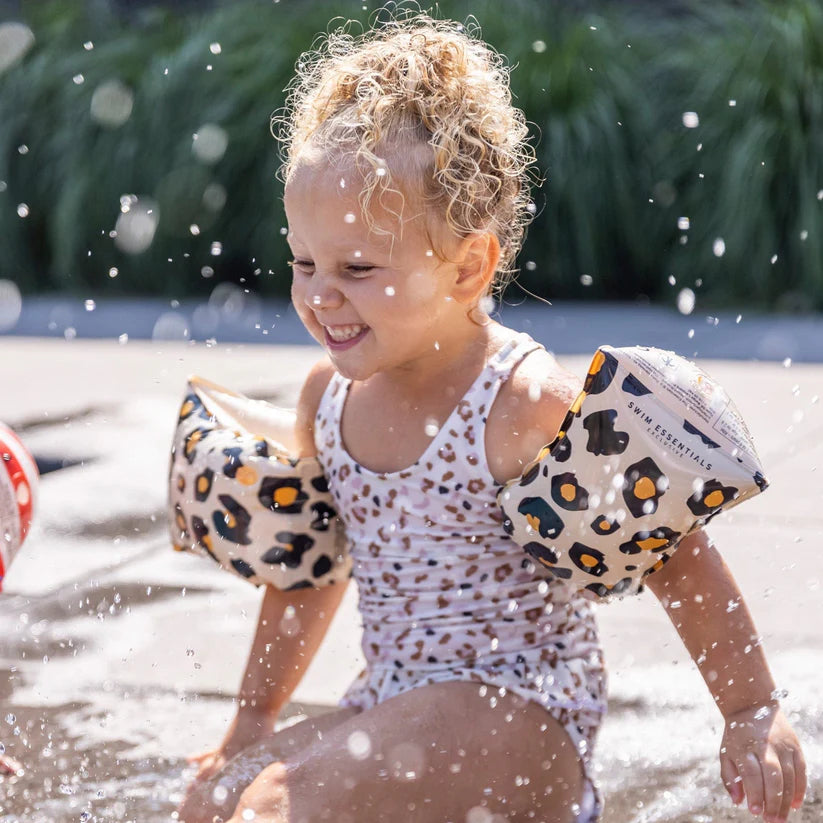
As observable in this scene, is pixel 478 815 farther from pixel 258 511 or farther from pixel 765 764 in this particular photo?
pixel 258 511

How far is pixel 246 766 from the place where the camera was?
2.25 meters

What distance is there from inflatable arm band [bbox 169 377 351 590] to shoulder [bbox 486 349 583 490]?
0.38m

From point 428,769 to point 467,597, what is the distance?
325 mm

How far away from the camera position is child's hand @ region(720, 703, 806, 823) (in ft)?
6.48

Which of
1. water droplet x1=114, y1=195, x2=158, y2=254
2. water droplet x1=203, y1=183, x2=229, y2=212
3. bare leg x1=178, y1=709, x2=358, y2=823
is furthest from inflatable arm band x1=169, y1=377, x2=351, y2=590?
water droplet x1=114, y1=195, x2=158, y2=254

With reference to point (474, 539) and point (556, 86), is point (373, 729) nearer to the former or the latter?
point (474, 539)

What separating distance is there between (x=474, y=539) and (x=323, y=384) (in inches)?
19.2

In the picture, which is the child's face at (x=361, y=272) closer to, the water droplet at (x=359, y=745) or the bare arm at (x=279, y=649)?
the bare arm at (x=279, y=649)

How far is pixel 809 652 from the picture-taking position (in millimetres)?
3086

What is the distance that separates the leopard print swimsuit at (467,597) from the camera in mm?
2236

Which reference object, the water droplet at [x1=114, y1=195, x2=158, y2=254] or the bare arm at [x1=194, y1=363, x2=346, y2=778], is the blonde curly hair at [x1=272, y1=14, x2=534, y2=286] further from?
the water droplet at [x1=114, y1=195, x2=158, y2=254]

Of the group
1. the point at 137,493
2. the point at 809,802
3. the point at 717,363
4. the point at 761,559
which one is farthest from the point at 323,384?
the point at 717,363

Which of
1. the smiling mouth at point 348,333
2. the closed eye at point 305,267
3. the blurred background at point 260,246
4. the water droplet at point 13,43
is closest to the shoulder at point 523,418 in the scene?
the smiling mouth at point 348,333

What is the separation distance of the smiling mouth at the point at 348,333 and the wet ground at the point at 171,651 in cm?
85
